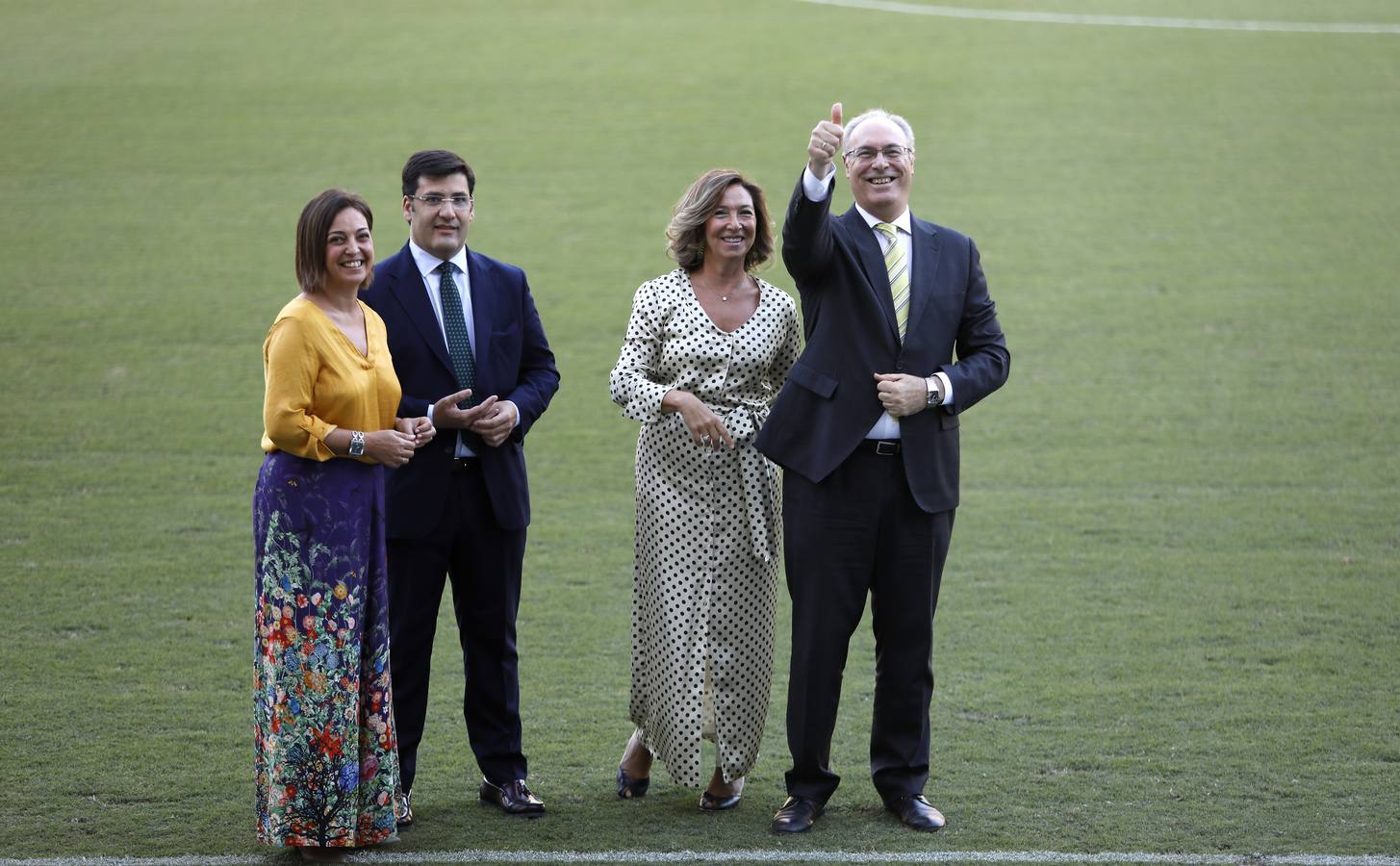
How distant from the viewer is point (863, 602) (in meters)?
4.53

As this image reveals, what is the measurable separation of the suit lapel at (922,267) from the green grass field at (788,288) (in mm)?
1544

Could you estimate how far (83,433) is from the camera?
394 inches

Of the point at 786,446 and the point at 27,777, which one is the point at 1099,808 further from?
the point at 27,777

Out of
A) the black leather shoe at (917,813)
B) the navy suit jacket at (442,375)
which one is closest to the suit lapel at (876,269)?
the navy suit jacket at (442,375)

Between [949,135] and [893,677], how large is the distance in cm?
1268

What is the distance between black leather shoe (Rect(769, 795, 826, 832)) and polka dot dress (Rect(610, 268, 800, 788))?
0.20 meters

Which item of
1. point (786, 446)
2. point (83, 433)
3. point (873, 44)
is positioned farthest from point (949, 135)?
point (786, 446)

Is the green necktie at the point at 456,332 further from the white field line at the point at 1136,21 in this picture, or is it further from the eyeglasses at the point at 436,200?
the white field line at the point at 1136,21

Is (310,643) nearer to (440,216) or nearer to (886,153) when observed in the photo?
(440,216)

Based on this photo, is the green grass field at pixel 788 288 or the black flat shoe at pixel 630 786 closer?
the black flat shoe at pixel 630 786

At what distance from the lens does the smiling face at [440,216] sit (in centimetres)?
451

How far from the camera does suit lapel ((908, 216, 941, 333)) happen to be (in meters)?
4.45

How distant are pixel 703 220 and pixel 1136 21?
57.7 ft

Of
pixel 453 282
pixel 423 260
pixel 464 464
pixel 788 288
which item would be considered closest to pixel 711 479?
pixel 464 464
